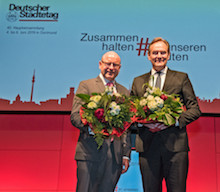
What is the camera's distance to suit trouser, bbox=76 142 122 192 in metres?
1.98

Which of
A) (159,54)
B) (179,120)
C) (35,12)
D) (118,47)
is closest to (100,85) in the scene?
(159,54)

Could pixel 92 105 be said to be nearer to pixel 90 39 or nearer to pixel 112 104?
pixel 112 104

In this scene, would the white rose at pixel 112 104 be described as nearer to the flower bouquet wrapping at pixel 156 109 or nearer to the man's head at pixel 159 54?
the flower bouquet wrapping at pixel 156 109

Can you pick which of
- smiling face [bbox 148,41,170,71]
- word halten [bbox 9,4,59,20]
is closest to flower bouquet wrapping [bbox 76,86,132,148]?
smiling face [bbox 148,41,170,71]

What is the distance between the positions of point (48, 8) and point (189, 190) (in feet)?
9.98

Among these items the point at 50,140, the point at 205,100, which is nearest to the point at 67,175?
the point at 50,140

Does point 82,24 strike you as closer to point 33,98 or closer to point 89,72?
point 89,72

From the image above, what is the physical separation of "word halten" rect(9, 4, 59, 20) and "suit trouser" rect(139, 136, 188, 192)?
Answer: 8.24ft

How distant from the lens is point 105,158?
6.61 feet

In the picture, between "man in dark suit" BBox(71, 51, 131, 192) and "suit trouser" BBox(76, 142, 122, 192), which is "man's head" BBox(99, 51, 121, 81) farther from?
"suit trouser" BBox(76, 142, 122, 192)

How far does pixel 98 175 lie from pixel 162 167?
0.49 meters

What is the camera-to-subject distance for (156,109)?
184 centimetres

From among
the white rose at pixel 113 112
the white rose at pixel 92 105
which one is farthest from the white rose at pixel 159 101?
the white rose at pixel 92 105

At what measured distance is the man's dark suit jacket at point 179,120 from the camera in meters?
2.03
